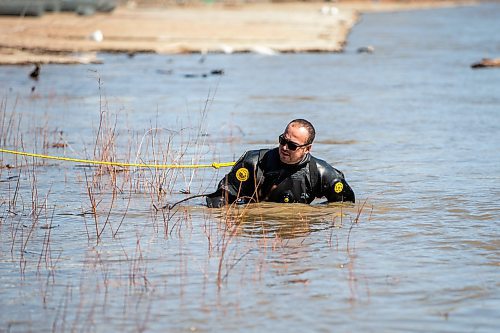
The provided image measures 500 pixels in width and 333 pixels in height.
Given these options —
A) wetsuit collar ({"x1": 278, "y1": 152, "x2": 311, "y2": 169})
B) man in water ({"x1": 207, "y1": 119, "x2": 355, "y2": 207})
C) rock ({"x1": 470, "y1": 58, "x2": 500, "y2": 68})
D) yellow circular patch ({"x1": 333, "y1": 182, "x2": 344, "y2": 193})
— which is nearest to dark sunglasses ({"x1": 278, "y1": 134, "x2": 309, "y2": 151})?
man in water ({"x1": 207, "y1": 119, "x2": 355, "y2": 207})

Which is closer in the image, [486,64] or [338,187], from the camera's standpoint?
[338,187]

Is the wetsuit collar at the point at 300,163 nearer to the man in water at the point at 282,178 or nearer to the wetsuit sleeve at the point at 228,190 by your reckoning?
the man in water at the point at 282,178

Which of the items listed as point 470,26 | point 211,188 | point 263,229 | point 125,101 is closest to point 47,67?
point 125,101

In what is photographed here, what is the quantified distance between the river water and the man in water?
18cm

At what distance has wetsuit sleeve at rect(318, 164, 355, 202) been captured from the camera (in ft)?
35.2

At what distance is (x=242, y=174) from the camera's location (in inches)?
417

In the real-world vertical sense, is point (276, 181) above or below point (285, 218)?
above

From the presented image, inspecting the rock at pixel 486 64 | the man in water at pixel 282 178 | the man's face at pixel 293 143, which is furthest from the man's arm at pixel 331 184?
the rock at pixel 486 64

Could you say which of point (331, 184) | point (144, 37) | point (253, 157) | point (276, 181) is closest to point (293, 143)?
point (253, 157)

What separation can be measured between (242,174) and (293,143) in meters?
0.63

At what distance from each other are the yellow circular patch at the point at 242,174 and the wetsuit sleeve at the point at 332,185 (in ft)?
2.28

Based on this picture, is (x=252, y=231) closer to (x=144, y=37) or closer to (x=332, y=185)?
(x=332, y=185)

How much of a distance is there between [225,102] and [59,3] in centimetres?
2930

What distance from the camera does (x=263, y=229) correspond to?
10.3 metres
